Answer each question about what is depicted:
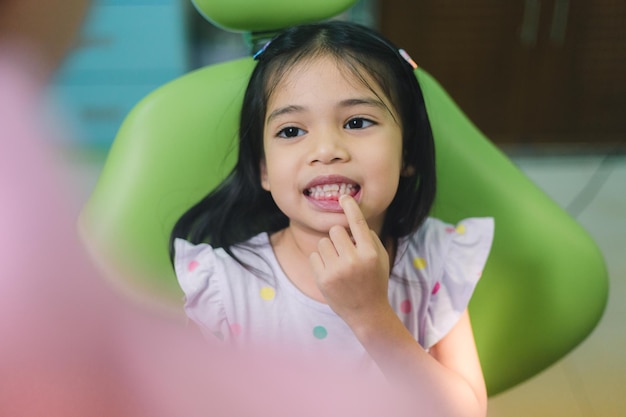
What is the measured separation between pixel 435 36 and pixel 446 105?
1.40 m

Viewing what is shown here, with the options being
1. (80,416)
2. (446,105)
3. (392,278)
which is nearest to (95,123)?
(80,416)

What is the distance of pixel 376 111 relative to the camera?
22.2 inches

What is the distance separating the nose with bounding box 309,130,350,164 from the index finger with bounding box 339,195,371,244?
34 millimetres

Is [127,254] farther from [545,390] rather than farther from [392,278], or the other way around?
[545,390]

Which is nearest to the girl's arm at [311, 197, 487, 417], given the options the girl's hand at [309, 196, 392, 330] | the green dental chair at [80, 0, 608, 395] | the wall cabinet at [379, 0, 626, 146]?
the girl's hand at [309, 196, 392, 330]

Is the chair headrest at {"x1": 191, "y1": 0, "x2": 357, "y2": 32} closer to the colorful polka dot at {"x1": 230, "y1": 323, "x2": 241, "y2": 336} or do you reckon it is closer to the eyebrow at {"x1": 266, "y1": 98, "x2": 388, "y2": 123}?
the eyebrow at {"x1": 266, "y1": 98, "x2": 388, "y2": 123}

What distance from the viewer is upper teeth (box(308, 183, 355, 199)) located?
533 mm

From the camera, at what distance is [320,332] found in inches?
23.4

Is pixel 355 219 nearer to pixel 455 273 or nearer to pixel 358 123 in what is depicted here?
pixel 358 123

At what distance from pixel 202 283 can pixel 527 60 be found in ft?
5.67

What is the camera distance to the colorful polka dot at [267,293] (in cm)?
62

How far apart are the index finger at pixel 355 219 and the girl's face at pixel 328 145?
0.09ft

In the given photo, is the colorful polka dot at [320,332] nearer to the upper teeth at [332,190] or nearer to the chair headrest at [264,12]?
the upper teeth at [332,190]

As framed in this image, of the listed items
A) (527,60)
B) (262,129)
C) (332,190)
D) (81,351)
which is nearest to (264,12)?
(262,129)
